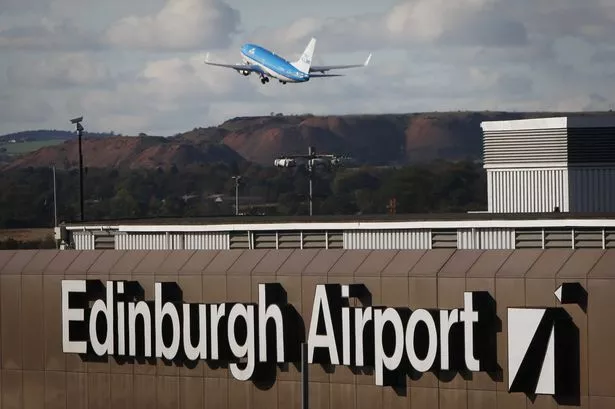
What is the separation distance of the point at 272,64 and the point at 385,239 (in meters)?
87.0

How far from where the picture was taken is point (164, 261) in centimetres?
4619

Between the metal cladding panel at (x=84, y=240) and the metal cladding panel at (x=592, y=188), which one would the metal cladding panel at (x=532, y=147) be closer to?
the metal cladding panel at (x=592, y=188)

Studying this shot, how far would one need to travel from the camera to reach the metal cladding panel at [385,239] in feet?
169

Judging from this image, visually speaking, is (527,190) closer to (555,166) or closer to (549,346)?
(555,166)

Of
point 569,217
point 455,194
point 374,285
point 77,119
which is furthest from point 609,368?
point 455,194

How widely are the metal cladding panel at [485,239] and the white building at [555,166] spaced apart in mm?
29116

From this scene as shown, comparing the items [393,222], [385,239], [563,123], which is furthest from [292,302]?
[563,123]

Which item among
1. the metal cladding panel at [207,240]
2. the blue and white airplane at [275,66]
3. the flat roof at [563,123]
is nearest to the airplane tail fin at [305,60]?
the blue and white airplane at [275,66]

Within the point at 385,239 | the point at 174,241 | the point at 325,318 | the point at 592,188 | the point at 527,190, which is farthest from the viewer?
the point at 592,188

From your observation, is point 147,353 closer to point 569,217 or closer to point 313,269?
point 313,269

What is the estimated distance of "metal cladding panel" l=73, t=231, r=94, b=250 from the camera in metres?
62.3

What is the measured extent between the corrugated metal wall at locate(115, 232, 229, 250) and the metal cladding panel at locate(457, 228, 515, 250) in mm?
9617

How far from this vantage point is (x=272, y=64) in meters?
139

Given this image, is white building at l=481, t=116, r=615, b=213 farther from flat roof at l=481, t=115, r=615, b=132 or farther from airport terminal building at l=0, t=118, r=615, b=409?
airport terminal building at l=0, t=118, r=615, b=409
